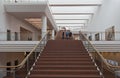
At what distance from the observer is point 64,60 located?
11.7 m

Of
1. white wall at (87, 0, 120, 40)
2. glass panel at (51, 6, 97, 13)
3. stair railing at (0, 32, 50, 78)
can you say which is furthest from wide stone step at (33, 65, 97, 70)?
glass panel at (51, 6, 97, 13)

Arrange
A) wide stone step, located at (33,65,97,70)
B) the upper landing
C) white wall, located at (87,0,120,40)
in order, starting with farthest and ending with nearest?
1. the upper landing
2. white wall, located at (87,0,120,40)
3. wide stone step, located at (33,65,97,70)

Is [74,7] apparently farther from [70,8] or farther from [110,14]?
[110,14]

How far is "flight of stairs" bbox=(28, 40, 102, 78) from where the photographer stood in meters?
9.88

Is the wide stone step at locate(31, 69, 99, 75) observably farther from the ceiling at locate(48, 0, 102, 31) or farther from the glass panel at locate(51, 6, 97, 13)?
the glass panel at locate(51, 6, 97, 13)

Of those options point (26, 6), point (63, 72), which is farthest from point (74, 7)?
point (63, 72)

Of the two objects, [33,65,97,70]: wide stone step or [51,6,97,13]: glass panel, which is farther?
[51,6,97,13]: glass panel

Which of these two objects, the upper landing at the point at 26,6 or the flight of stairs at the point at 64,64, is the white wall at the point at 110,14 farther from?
the flight of stairs at the point at 64,64

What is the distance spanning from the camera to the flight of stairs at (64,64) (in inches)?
389

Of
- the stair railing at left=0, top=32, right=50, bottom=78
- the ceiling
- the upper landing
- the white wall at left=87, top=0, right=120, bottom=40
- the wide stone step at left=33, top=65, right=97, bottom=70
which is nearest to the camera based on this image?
the stair railing at left=0, top=32, right=50, bottom=78

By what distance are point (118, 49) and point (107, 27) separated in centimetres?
711

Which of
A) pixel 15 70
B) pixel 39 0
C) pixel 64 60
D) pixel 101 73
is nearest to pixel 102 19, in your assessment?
pixel 39 0

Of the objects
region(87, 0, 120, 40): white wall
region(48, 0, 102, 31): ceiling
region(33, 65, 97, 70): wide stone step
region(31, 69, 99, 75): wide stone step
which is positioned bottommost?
region(31, 69, 99, 75): wide stone step

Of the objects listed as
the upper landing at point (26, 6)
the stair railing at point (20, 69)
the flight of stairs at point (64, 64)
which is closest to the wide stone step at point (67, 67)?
the flight of stairs at point (64, 64)
